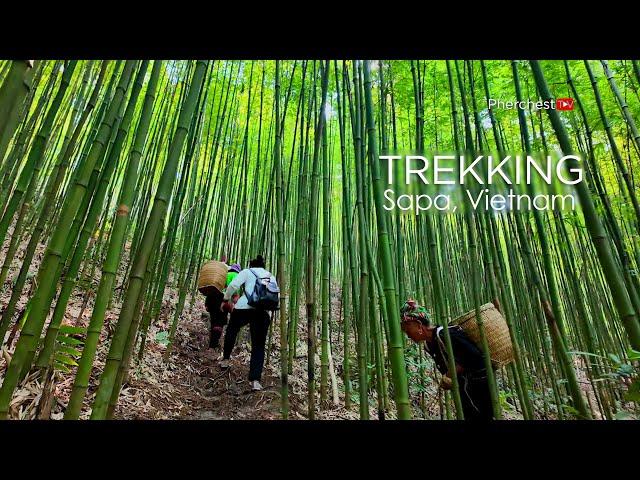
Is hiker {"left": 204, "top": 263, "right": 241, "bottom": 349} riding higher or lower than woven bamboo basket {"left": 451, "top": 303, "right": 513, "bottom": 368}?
higher

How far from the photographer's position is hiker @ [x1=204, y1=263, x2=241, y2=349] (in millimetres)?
3621

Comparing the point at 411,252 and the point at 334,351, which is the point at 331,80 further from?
the point at 334,351

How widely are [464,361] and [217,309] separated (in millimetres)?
2392

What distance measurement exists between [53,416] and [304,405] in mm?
1684

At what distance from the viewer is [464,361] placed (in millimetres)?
2129

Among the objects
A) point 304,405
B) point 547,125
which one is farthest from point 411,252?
point 304,405

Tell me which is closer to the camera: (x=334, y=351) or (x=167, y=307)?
(x=167, y=307)

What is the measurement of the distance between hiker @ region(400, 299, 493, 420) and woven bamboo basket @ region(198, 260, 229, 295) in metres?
1.99

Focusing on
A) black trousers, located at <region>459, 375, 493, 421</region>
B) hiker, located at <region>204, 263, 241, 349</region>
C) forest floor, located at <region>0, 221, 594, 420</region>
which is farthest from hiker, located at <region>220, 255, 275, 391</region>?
black trousers, located at <region>459, 375, 493, 421</region>

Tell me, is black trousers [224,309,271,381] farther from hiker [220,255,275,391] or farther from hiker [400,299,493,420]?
hiker [400,299,493,420]

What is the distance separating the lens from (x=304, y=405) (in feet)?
9.77

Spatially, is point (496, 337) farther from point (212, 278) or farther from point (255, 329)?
point (212, 278)
